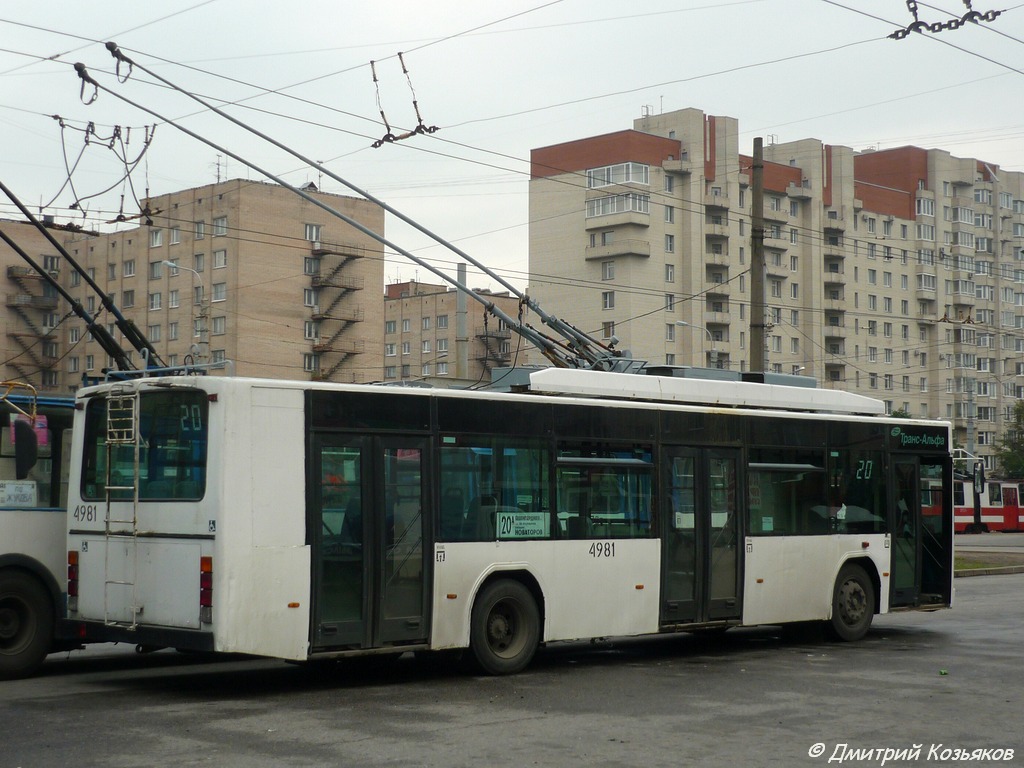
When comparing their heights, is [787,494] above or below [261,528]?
above

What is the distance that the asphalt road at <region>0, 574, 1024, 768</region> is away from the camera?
26.7 feet

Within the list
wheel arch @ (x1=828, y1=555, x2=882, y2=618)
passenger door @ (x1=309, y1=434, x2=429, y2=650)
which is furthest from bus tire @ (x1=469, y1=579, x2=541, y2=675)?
wheel arch @ (x1=828, y1=555, x2=882, y2=618)

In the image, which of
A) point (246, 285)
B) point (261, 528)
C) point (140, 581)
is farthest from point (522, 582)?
point (246, 285)

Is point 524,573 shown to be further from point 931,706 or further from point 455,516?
point 931,706

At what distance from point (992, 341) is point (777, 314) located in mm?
24861

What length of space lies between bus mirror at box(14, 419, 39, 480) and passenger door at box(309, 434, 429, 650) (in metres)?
2.71

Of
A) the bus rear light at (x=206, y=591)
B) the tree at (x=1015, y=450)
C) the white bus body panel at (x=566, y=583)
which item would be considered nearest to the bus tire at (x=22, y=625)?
the bus rear light at (x=206, y=591)

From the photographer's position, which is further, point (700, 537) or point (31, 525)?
point (700, 537)

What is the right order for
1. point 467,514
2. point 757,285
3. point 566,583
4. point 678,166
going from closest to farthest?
point 467,514
point 566,583
point 757,285
point 678,166

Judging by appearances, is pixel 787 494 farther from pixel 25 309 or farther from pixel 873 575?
pixel 25 309

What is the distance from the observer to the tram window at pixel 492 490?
11695 mm

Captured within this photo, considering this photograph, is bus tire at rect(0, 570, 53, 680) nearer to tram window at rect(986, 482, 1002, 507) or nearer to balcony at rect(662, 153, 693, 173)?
tram window at rect(986, 482, 1002, 507)

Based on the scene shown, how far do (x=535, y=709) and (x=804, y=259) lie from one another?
84948mm

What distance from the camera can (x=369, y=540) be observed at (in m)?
11.0
